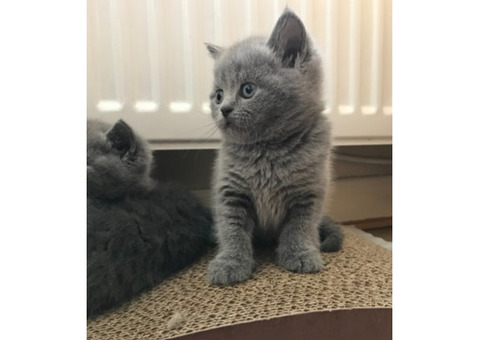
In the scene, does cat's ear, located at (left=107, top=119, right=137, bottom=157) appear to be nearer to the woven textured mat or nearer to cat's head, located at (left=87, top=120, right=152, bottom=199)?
cat's head, located at (left=87, top=120, right=152, bottom=199)

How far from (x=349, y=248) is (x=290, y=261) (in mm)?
206

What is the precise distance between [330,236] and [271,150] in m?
0.25

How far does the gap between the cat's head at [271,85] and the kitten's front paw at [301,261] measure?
22cm

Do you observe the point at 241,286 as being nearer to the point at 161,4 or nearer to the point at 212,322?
the point at 212,322

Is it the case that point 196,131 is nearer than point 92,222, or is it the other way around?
point 92,222

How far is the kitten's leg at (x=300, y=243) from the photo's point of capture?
769mm

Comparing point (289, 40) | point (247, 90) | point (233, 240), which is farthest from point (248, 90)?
point (233, 240)

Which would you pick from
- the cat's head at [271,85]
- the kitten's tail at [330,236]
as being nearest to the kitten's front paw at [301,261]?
the kitten's tail at [330,236]

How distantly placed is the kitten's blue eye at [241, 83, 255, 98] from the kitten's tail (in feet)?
1.15

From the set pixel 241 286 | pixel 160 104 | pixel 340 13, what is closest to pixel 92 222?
pixel 241 286

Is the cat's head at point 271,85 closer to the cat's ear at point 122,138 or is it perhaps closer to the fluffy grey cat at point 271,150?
the fluffy grey cat at point 271,150

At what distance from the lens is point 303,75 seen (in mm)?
790

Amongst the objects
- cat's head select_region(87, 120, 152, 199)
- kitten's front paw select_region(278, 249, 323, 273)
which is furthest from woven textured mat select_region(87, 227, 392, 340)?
cat's head select_region(87, 120, 152, 199)

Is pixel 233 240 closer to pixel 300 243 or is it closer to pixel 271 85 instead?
pixel 300 243
